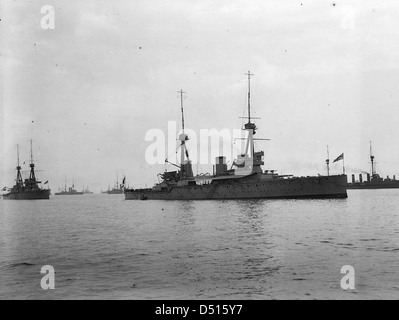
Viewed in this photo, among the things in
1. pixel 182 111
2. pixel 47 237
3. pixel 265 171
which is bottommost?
pixel 47 237

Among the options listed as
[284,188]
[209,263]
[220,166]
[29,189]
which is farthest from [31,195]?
[209,263]

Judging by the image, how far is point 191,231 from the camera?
21719 mm

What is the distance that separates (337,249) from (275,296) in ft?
23.4

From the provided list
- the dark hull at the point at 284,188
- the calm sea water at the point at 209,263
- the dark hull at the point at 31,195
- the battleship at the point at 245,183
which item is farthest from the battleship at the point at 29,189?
the calm sea water at the point at 209,263

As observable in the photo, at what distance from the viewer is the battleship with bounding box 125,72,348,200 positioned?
Result: 51.4 m

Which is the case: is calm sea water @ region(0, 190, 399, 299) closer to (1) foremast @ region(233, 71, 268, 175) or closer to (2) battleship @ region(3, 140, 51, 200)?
(1) foremast @ region(233, 71, 268, 175)

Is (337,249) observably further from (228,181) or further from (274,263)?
(228,181)

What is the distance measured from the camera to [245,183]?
5544 cm

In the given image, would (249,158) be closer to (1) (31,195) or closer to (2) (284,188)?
(2) (284,188)

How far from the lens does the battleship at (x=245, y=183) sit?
169 ft

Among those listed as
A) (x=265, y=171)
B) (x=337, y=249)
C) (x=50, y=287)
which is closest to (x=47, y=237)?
(x=50, y=287)

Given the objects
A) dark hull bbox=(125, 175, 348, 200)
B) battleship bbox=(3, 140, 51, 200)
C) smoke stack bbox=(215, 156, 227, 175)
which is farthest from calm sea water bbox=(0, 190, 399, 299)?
battleship bbox=(3, 140, 51, 200)
